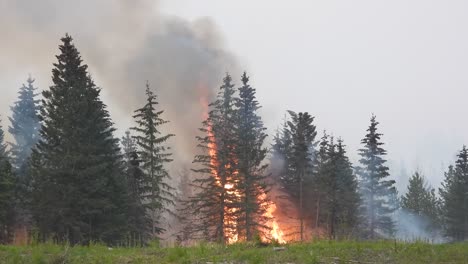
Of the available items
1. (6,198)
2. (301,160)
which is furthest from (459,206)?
(6,198)

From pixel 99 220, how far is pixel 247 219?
15.2 meters

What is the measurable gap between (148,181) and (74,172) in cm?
1122

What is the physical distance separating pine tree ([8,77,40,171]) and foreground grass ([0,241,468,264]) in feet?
153

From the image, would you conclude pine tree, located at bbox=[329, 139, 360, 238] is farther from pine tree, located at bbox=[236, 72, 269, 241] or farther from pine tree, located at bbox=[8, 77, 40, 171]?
pine tree, located at bbox=[8, 77, 40, 171]

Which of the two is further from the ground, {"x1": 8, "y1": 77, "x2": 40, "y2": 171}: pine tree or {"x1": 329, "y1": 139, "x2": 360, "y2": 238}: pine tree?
{"x1": 8, "y1": 77, "x2": 40, "y2": 171}: pine tree

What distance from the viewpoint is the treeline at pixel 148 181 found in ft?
80.9

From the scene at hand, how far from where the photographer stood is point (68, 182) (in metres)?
24.6

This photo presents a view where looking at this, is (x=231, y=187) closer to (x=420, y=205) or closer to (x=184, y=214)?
(x=184, y=214)

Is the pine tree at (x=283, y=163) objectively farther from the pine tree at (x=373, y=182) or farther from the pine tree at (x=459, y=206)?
the pine tree at (x=459, y=206)

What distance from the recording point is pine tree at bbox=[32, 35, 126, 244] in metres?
24.2

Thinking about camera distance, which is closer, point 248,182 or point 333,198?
point 248,182

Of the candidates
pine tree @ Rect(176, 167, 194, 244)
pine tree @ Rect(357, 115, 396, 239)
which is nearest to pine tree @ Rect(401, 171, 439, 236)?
pine tree @ Rect(357, 115, 396, 239)

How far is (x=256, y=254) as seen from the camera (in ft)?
33.0

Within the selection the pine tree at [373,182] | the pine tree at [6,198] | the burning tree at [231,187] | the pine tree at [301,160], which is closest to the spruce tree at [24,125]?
the pine tree at [6,198]
